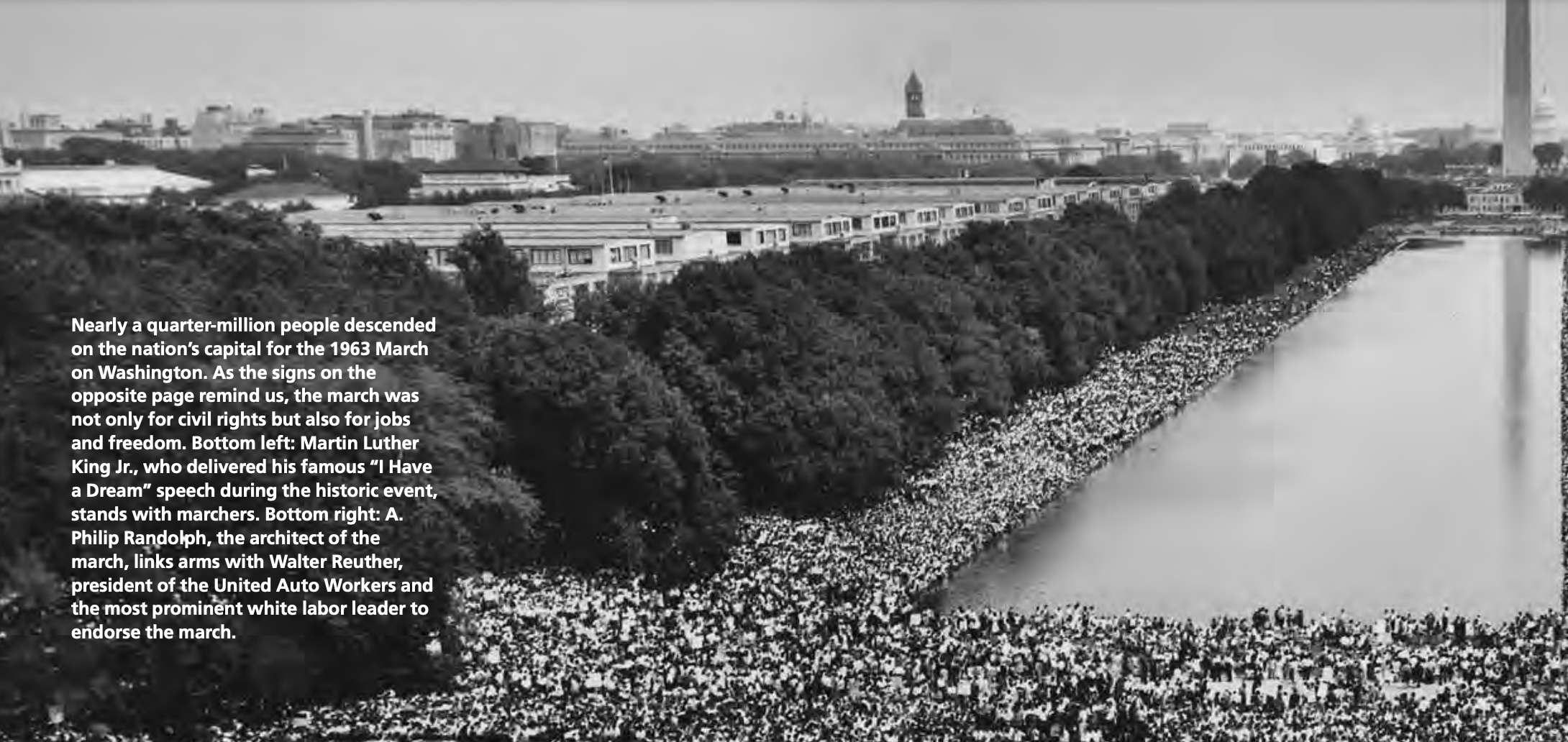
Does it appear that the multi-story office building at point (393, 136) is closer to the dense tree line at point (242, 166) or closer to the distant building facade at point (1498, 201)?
the dense tree line at point (242, 166)

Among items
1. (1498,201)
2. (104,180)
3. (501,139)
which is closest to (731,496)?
(104,180)

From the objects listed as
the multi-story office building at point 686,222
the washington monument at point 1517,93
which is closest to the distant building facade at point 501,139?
the multi-story office building at point 686,222

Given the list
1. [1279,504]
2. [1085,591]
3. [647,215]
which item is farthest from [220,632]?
[647,215]

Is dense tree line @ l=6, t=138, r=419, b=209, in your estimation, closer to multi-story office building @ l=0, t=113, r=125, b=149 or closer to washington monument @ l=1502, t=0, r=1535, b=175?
multi-story office building @ l=0, t=113, r=125, b=149

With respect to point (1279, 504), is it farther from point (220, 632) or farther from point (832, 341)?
point (220, 632)

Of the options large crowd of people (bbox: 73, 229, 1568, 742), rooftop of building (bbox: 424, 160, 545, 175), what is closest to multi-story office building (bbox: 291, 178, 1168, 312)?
rooftop of building (bbox: 424, 160, 545, 175)

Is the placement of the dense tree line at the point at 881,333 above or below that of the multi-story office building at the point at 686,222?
below
